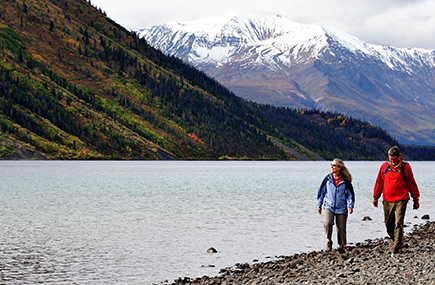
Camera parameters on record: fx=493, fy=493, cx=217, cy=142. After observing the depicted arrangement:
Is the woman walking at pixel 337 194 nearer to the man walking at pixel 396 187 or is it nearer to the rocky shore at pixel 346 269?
the man walking at pixel 396 187

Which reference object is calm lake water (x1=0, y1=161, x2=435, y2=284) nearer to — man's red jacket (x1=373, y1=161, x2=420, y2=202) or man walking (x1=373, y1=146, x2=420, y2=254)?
man walking (x1=373, y1=146, x2=420, y2=254)

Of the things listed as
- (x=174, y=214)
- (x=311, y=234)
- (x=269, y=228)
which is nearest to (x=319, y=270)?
(x=311, y=234)

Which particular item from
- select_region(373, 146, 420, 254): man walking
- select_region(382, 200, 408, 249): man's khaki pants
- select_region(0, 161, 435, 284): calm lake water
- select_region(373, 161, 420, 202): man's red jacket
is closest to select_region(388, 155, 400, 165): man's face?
select_region(373, 146, 420, 254): man walking

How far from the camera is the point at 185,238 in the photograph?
3316 cm

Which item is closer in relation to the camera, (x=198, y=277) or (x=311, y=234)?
(x=198, y=277)

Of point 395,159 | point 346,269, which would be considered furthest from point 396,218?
point 346,269

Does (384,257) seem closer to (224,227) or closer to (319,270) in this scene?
(319,270)

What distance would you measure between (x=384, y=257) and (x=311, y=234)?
13411 mm

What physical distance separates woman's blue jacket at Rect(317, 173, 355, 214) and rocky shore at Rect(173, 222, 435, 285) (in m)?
2.34

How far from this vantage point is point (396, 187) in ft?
67.6

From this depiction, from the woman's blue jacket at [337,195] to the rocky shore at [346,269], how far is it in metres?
2.34

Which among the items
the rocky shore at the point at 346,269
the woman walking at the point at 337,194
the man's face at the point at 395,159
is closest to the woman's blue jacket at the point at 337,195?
the woman walking at the point at 337,194

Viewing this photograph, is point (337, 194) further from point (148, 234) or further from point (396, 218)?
point (148, 234)

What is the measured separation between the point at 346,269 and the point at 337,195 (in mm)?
3317
